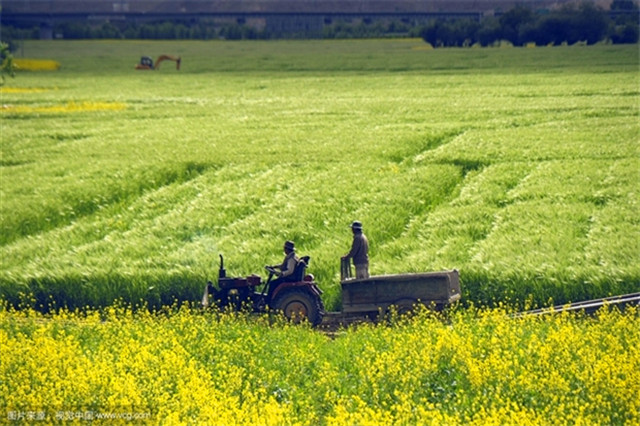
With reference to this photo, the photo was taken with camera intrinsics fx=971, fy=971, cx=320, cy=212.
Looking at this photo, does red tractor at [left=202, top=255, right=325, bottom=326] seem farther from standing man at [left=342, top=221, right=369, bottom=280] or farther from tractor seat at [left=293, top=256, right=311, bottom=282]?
standing man at [left=342, top=221, right=369, bottom=280]

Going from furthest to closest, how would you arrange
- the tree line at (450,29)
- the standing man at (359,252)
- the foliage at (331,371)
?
the tree line at (450,29) → the standing man at (359,252) → the foliage at (331,371)

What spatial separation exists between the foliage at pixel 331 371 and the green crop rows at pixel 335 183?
3.60 metres

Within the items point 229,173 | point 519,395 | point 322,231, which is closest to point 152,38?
point 229,173

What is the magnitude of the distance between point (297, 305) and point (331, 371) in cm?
335

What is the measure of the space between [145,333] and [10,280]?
6446mm

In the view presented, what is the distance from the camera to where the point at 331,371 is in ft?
53.0

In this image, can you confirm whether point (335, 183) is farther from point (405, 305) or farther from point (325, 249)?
point (405, 305)

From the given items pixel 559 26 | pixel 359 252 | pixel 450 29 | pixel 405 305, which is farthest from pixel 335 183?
pixel 450 29

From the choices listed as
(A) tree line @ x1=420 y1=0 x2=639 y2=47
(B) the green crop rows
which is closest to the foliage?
(B) the green crop rows

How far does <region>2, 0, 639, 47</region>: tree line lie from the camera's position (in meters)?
52.6

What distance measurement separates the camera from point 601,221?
2561cm

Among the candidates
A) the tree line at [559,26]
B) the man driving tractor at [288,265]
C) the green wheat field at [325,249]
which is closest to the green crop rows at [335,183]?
Answer: the green wheat field at [325,249]

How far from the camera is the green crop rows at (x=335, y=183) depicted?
22.9m

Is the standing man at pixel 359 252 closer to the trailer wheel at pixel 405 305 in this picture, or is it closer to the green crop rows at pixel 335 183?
the trailer wheel at pixel 405 305
